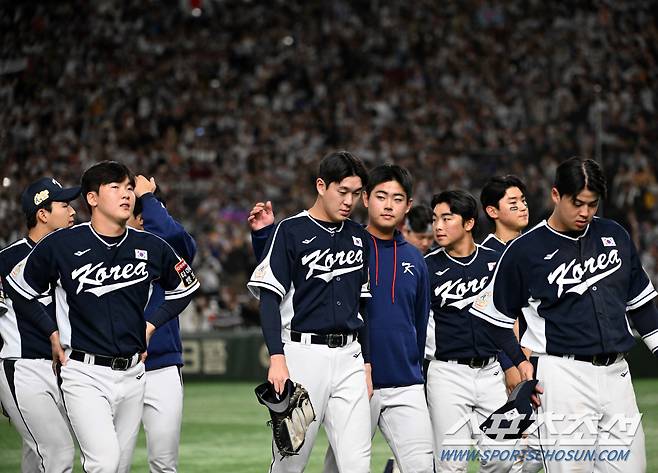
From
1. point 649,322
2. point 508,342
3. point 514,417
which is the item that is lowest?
point 514,417

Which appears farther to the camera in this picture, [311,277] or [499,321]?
[311,277]

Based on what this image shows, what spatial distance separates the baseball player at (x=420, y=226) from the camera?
8273 millimetres

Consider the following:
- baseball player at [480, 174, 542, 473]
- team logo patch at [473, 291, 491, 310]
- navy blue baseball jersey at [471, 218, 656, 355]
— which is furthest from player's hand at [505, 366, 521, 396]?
baseball player at [480, 174, 542, 473]

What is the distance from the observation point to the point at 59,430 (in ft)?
21.2

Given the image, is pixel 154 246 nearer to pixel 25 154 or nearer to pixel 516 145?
pixel 25 154

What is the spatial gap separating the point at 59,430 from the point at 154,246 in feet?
4.24

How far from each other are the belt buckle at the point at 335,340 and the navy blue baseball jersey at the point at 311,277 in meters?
0.03

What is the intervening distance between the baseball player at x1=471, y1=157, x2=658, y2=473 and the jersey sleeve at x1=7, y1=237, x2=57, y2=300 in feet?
7.96

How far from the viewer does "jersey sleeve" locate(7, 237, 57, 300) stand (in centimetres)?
595

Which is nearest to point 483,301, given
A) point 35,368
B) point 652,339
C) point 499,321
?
point 499,321

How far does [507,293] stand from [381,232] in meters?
1.16

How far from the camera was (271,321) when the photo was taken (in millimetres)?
5875

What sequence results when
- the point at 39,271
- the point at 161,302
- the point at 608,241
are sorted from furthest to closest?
the point at 161,302 < the point at 39,271 < the point at 608,241

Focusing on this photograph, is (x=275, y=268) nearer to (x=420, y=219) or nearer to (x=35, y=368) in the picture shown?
(x=35, y=368)
